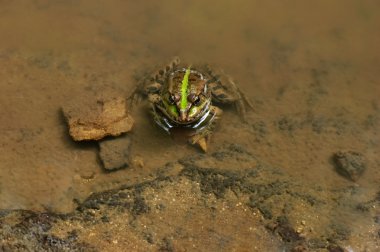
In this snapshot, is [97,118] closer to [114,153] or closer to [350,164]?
[114,153]

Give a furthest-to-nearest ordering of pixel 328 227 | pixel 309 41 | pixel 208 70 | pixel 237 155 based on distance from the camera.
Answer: pixel 309 41 < pixel 208 70 < pixel 237 155 < pixel 328 227

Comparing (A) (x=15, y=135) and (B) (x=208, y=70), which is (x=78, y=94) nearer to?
(A) (x=15, y=135)

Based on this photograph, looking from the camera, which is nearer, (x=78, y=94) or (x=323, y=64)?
(x=78, y=94)

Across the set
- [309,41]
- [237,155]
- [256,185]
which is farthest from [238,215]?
[309,41]

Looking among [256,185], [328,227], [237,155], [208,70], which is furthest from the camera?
[208,70]

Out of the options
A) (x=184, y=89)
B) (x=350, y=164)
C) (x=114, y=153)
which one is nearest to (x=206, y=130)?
(x=184, y=89)
